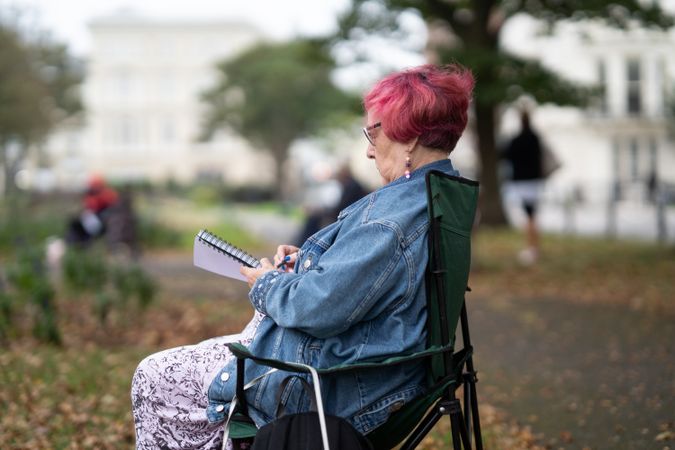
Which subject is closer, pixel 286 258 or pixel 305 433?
pixel 305 433

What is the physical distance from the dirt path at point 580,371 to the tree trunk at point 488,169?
9.35 m

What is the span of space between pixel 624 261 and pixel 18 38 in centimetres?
2139

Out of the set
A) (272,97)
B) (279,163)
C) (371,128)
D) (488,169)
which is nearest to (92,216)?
(488,169)

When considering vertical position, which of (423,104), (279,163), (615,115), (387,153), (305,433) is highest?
(423,104)

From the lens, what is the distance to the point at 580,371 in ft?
22.7

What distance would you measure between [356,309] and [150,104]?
97.6 meters

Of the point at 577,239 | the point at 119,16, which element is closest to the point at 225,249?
the point at 577,239

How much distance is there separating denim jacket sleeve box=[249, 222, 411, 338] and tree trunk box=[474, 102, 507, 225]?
15580mm

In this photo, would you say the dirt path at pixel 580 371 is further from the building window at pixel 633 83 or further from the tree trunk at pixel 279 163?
the tree trunk at pixel 279 163

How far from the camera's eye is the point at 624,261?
562 inches

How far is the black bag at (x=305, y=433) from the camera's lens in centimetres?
277

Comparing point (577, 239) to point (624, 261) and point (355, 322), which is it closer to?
point (624, 261)

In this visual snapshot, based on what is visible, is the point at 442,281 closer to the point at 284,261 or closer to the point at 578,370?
the point at 284,261

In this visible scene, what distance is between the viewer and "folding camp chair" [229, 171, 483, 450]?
293cm
